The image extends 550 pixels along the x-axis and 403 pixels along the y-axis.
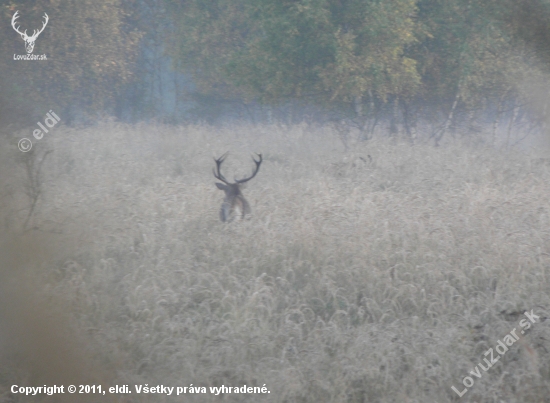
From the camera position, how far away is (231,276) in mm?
5480

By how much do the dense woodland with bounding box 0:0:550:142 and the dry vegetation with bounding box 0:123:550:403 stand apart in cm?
350

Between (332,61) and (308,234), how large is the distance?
757 cm

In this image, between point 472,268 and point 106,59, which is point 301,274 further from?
point 106,59

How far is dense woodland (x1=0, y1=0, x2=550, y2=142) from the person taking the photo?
40.0 feet

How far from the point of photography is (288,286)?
5.50 metres

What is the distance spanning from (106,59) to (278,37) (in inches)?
250

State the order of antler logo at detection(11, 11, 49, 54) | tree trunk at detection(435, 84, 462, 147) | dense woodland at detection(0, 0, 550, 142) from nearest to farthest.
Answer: dense woodland at detection(0, 0, 550, 142), antler logo at detection(11, 11, 49, 54), tree trunk at detection(435, 84, 462, 147)

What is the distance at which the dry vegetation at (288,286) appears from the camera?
429 centimetres

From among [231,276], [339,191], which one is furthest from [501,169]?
[231,276]

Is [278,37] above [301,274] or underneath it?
above
